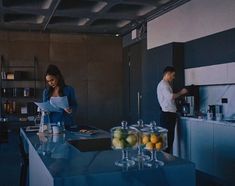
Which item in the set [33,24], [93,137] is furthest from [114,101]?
[93,137]

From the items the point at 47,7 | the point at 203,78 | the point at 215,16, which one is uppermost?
the point at 47,7

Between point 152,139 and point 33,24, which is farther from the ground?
point 33,24

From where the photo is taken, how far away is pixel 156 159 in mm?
1942

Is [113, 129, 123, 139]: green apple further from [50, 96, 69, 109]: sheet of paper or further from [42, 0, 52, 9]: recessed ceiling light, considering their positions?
[42, 0, 52, 9]: recessed ceiling light

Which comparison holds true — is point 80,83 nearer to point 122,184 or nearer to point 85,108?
point 85,108

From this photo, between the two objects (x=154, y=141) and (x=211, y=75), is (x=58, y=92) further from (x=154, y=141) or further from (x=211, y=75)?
(x=211, y=75)

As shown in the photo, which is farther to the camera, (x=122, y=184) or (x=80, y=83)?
(x=80, y=83)

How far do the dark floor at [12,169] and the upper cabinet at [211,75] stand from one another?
1.32 meters

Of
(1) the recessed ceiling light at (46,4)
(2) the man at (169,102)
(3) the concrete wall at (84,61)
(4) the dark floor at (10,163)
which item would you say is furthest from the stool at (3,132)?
(2) the man at (169,102)

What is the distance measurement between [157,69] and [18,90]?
3.72 meters

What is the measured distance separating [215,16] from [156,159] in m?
3.28

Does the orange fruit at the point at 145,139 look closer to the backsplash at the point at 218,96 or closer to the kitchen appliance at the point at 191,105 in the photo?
the backsplash at the point at 218,96

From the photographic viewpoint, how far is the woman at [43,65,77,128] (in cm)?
349

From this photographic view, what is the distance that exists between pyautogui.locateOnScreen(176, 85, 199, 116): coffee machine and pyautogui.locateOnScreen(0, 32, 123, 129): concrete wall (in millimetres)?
3684
